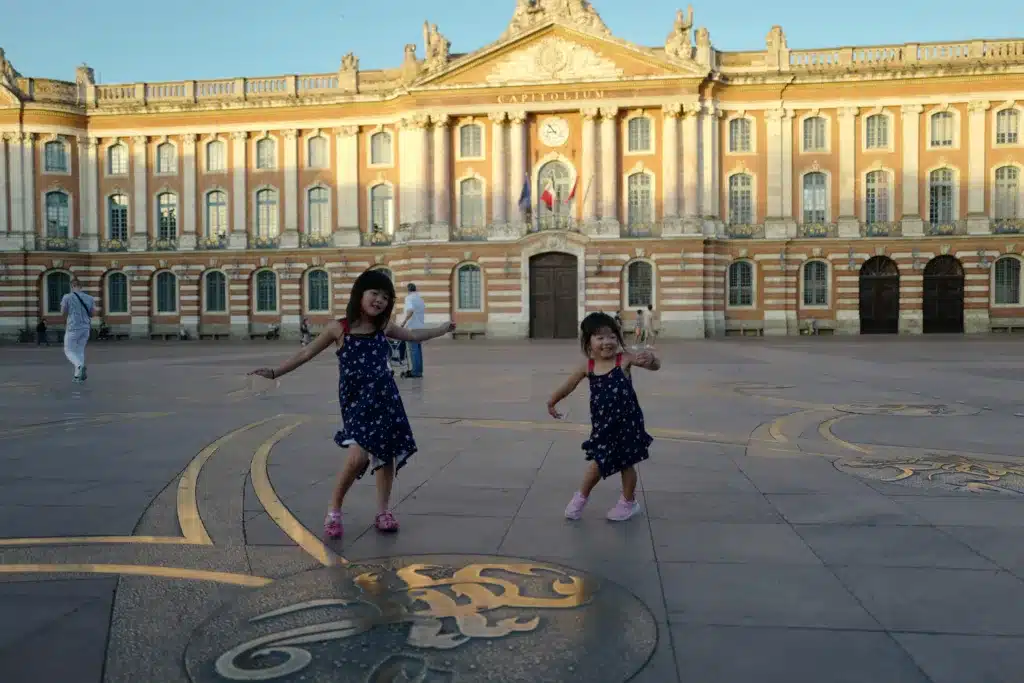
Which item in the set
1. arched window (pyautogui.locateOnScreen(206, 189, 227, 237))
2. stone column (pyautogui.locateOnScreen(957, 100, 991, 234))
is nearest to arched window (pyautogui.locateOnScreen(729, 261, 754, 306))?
stone column (pyautogui.locateOnScreen(957, 100, 991, 234))

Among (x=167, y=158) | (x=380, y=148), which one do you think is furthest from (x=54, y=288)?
(x=380, y=148)

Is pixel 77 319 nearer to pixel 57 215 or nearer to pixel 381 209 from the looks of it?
pixel 381 209

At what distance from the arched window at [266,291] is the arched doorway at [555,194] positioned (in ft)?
51.3

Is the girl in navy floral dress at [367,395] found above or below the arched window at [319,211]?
below

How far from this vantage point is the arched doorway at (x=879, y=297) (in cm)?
4191

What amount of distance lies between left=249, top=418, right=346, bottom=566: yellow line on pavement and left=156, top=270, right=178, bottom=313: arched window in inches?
1661

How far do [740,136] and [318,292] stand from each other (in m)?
23.9

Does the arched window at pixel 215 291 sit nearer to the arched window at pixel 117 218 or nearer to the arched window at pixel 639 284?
the arched window at pixel 117 218

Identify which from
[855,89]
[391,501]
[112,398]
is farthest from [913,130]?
[391,501]

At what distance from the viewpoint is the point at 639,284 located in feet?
135

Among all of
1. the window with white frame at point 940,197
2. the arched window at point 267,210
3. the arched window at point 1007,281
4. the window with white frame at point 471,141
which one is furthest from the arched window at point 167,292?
the arched window at point 1007,281

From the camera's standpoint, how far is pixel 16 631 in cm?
370

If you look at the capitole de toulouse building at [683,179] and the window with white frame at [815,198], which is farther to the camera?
the window with white frame at [815,198]

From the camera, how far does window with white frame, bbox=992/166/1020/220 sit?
134 ft
